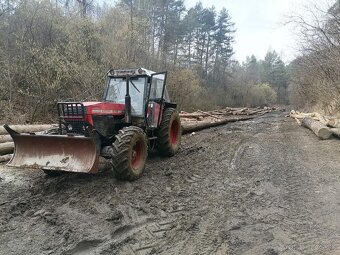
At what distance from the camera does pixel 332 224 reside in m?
4.64

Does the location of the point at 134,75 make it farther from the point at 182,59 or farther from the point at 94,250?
the point at 182,59

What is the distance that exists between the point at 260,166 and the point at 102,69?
12226 millimetres

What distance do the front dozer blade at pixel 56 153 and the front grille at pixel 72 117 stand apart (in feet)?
1.26

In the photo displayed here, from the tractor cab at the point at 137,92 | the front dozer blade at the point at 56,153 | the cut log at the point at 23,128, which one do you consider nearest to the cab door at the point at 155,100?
the tractor cab at the point at 137,92

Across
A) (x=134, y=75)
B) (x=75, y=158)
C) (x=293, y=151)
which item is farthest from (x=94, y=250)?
(x=293, y=151)

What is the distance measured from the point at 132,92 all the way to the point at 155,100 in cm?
63

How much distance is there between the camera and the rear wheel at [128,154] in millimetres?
6137

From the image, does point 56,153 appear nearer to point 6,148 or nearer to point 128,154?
point 128,154

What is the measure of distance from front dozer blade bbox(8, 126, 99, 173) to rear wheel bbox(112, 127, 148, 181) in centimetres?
37

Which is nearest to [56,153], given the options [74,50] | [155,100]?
[155,100]

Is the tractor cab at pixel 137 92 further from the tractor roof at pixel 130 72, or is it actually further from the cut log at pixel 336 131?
the cut log at pixel 336 131

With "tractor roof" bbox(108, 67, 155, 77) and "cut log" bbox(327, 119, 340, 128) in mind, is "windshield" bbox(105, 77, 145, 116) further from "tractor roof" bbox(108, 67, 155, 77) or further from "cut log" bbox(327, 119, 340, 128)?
"cut log" bbox(327, 119, 340, 128)

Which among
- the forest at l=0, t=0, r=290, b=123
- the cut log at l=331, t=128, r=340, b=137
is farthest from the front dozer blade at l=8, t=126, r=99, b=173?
the cut log at l=331, t=128, r=340, b=137

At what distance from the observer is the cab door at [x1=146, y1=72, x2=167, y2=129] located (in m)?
7.95
